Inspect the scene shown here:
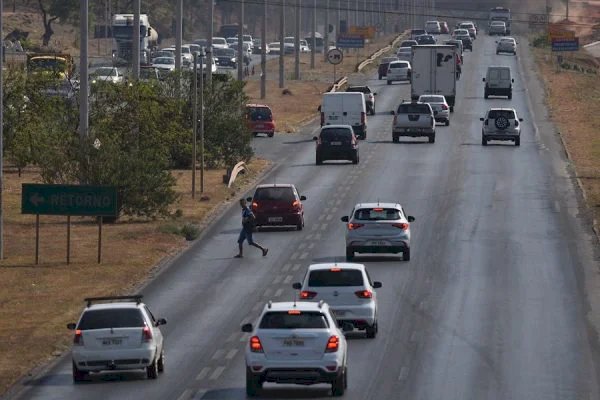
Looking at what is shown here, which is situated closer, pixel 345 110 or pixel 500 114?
pixel 500 114

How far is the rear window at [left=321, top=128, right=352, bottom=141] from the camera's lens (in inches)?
2904

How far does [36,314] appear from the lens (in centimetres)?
3897

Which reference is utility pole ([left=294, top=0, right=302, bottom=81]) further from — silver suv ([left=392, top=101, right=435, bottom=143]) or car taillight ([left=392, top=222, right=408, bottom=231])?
car taillight ([left=392, top=222, right=408, bottom=231])

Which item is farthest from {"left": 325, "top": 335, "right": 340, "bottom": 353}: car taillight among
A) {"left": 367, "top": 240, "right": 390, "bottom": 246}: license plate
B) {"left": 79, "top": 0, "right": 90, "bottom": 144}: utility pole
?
{"left": 79, "top": 0, "right": 90, "bottom": 144}: utility pole

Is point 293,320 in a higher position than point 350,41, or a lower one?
lower

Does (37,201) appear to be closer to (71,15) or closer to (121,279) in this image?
(121,279)

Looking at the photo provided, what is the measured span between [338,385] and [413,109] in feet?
186

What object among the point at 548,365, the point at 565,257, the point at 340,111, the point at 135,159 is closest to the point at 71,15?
the point at 340,111

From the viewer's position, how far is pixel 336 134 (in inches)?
2913

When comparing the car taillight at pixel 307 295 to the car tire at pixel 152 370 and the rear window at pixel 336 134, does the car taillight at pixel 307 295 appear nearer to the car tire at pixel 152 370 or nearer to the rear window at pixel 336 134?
the car tire at pixel 152 370

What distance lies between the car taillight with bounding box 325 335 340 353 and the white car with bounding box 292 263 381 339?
6.63 m

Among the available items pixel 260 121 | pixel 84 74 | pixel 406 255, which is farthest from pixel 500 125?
pixel 406 255

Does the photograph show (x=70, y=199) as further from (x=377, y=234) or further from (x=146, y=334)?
(x=146, y=334)

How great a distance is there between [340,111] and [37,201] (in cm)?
4035
